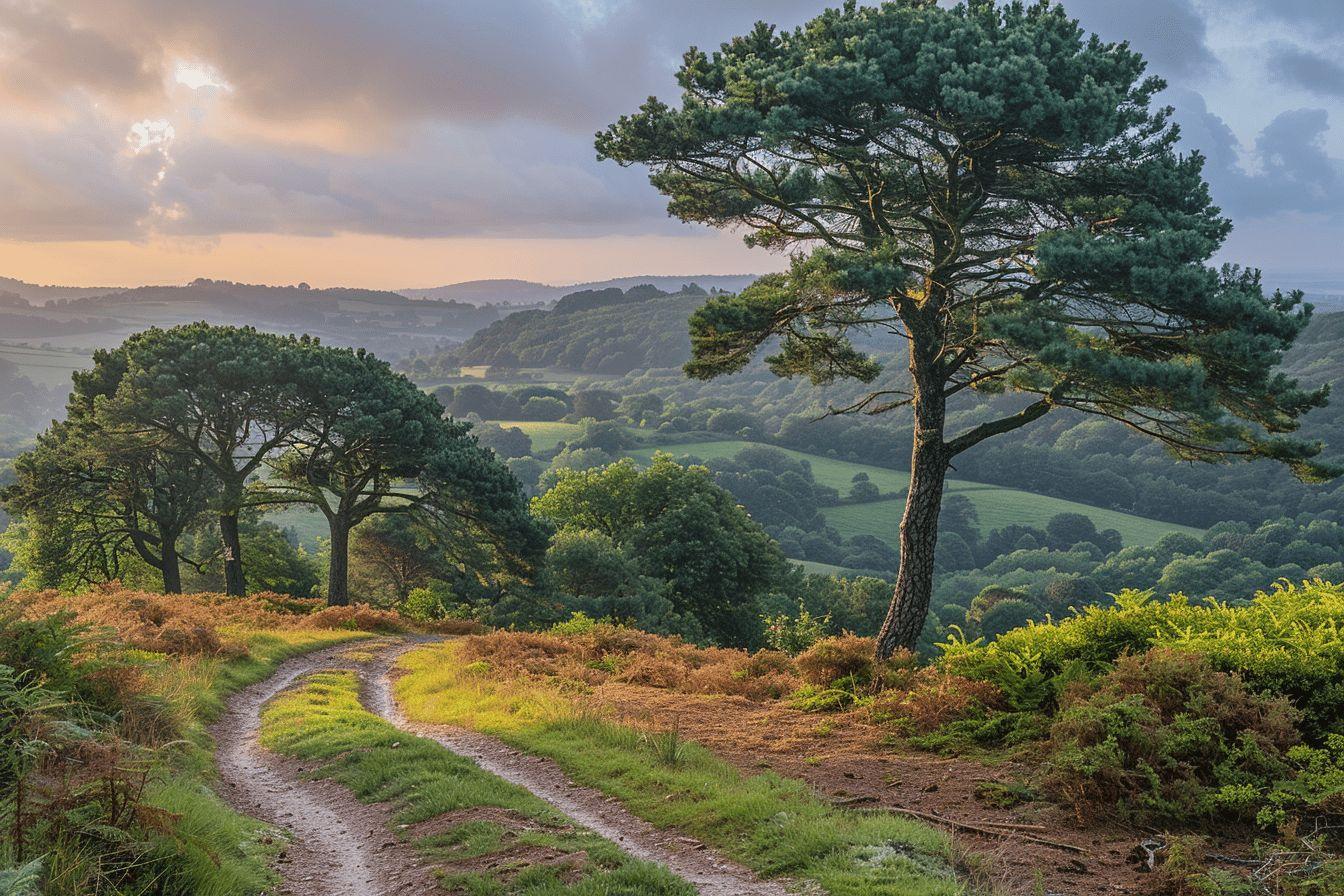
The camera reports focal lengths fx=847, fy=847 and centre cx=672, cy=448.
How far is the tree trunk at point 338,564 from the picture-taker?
107 feet

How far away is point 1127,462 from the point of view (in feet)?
→ 461

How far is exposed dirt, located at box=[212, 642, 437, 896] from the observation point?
7332 mm

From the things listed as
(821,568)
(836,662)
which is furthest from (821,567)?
(836,662)

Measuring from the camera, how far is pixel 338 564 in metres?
33.2

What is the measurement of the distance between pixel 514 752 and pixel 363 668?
35.1ft

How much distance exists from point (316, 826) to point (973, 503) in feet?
432

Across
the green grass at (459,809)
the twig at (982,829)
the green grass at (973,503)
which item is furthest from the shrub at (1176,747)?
the green grass at (973,503)

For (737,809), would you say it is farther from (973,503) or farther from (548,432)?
(548,432)

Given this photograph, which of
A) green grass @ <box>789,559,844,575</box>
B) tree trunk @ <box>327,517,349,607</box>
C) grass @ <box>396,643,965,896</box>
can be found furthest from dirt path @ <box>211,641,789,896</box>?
green grass @ <box>789,559,844,575</box>

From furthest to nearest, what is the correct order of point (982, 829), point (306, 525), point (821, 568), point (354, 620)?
point (306, 525) → point (821, 568) → point (354, 620) → point (982, 829)

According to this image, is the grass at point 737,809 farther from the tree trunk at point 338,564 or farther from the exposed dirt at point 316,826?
the tree trunk at point 338,564

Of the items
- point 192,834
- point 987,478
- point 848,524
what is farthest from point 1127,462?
point 192,834

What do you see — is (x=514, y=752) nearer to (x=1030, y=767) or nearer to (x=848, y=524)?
(x=1030, y=767)

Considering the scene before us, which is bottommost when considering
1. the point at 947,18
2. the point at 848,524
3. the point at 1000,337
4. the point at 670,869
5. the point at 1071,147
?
the point at 848,524
